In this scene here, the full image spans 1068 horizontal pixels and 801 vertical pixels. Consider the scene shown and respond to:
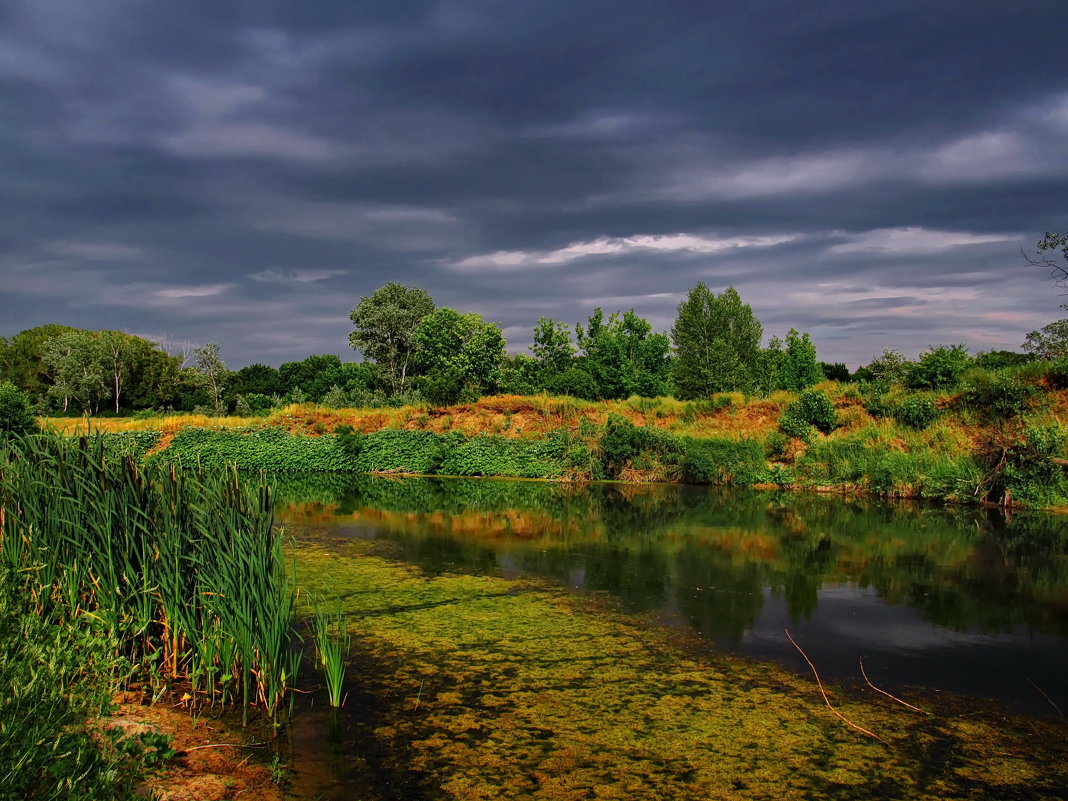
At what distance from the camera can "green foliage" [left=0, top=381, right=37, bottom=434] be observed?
20.3m

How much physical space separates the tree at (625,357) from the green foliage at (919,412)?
19.8 m

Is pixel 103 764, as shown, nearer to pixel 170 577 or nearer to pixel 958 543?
pixel 170 577

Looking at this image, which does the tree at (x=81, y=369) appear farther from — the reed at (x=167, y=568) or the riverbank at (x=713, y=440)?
the reed at (x=167, y=568)

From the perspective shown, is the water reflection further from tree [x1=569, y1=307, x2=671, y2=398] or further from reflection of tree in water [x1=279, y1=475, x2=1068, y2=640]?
tree [x1=569, y1=307, x2=671, y2=398]

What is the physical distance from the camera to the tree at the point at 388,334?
55.1m

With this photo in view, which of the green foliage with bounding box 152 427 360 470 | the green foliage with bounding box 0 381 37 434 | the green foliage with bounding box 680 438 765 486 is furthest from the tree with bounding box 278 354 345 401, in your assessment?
the green foliage with bounding box 680 438 765 486

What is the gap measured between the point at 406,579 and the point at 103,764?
19.5 ft

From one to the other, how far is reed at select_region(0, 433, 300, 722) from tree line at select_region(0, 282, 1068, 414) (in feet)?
74.9

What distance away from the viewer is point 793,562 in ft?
36.2

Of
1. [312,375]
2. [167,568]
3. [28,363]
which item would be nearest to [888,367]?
[167,568]

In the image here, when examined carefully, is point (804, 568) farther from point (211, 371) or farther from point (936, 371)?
point (211, 371)

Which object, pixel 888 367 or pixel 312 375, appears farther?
pixel 312 375

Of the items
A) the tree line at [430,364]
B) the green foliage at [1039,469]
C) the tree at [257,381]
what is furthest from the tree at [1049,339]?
the tree at [257,381]

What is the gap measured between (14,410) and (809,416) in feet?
79.7
